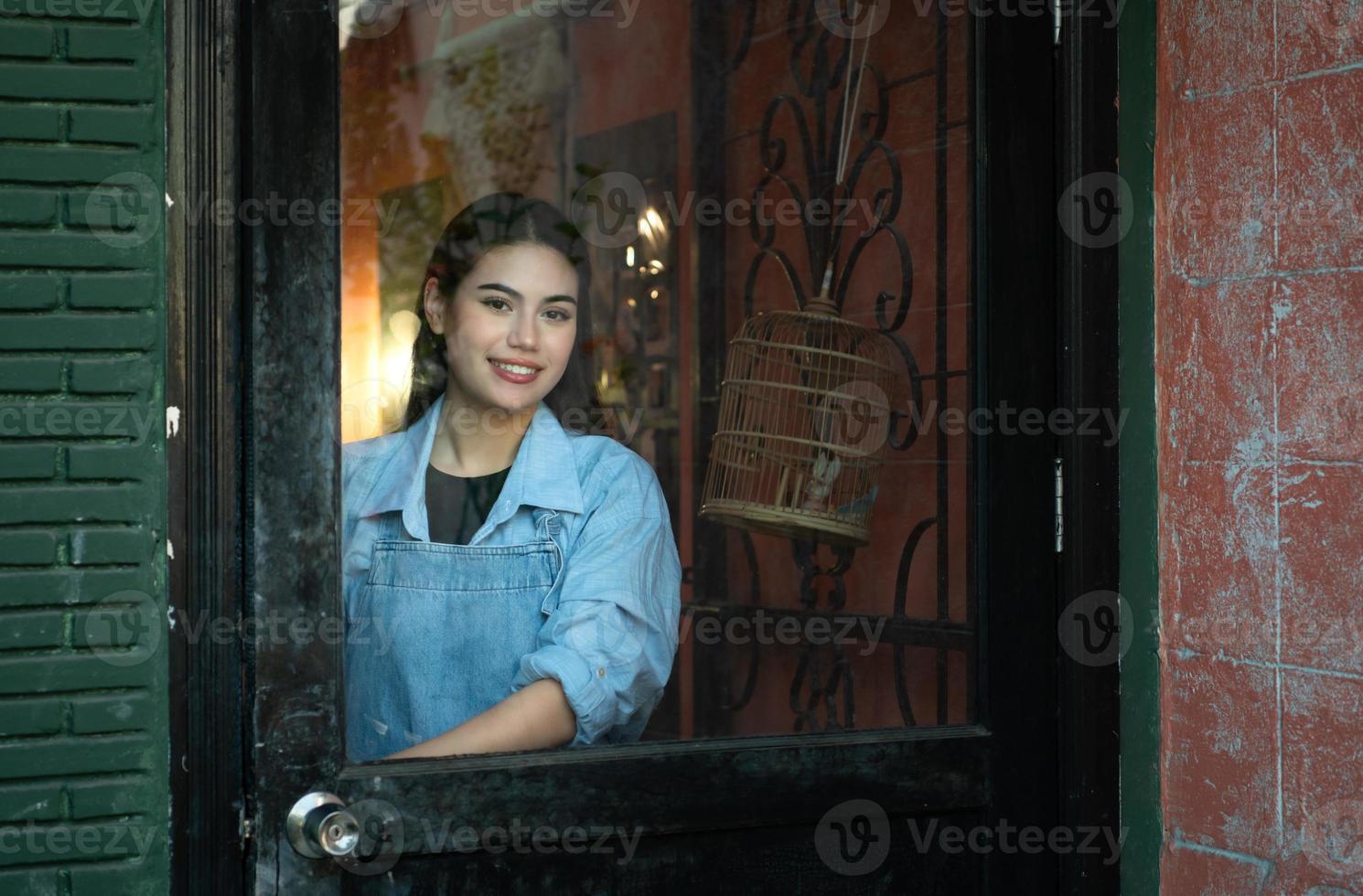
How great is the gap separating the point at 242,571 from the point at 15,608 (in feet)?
0.92

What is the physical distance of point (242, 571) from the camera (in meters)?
1.85

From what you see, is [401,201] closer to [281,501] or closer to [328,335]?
[328,335]

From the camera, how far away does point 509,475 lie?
6.64 ft
